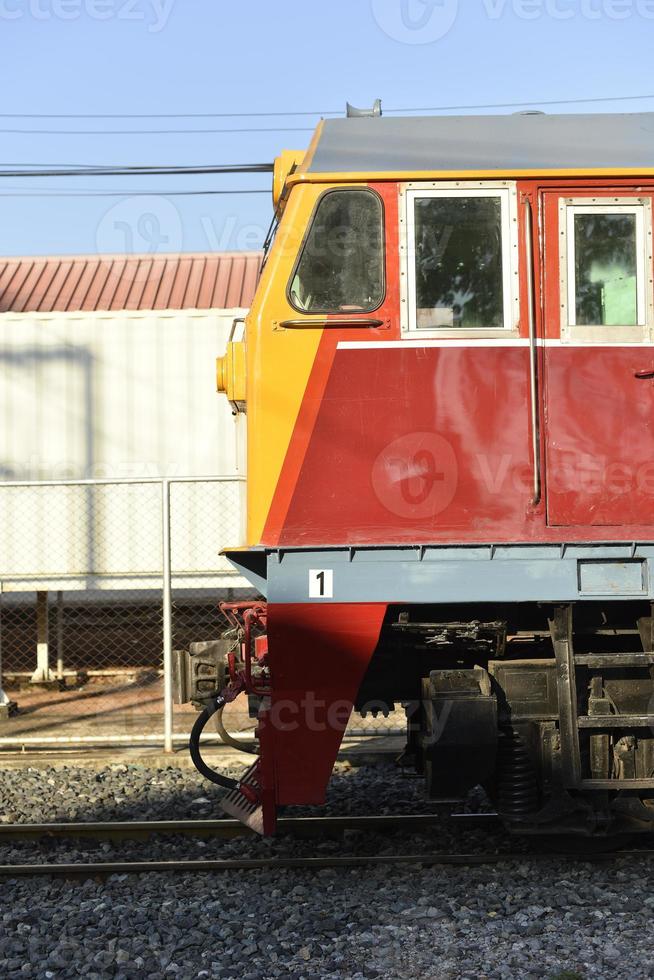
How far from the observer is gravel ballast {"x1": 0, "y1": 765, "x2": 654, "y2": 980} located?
14.5 feet

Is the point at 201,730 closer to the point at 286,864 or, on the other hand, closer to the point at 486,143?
the point at 286,864

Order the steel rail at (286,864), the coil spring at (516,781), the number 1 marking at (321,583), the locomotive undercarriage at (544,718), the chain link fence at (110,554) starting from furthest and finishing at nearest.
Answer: the chain link fence at (110,554) → the steel rail at (286,864) → the coil spring at (516,781) → the locomotive undercarriage at (544,718) → the number 1 marking at (321,583)

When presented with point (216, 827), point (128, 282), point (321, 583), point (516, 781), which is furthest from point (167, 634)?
point (128, 282)

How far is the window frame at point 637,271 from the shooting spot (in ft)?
17.2

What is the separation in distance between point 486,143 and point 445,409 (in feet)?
5.00

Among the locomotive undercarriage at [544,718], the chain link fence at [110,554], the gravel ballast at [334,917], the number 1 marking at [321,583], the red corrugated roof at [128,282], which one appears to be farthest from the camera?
the red corrugated roof at [128,282]

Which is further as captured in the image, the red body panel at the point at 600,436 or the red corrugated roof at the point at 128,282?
the red corrugated roof at the point at 128,282

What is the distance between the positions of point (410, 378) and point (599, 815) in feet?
8.53

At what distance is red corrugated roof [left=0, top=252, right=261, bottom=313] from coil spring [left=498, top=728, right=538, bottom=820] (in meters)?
9.90

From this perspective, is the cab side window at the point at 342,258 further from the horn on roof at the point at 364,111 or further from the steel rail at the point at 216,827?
the steel rail at the point at 216,827

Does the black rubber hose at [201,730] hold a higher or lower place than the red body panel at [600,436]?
lower

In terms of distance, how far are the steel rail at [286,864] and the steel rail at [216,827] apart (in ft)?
1.74

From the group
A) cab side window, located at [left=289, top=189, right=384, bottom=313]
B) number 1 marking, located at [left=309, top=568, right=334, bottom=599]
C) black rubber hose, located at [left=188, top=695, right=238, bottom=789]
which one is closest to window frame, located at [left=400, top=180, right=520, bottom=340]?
cab side window, located at [left=289, top=189, right=384, bottom=313]

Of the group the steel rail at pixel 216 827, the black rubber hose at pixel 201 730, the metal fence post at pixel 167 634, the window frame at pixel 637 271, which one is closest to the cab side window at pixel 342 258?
the window frame at pixel 637 271
